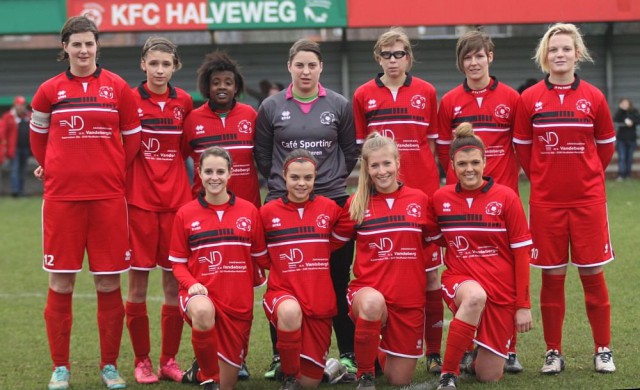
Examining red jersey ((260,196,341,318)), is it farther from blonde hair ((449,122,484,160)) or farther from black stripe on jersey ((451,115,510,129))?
black stripe on jersey ((451,115,510,129))

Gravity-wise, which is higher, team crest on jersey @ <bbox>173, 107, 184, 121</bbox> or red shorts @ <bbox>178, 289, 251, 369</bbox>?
team crest on jersey @ <bbox>173, 107, 184, 121</bbox>

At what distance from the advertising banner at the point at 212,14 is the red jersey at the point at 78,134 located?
12.6 m

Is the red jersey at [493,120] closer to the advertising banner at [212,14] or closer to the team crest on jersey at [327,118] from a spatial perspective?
the team crest on jersey at [327,118]

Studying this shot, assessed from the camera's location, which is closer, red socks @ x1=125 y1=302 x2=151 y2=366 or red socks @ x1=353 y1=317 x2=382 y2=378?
red socks @ x1=353 y1=317 x2=382 y2=378

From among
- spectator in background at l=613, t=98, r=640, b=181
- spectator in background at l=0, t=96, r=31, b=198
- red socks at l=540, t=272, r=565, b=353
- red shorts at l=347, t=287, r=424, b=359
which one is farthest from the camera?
spectator in background at l=0, t=96, r=31, b=198

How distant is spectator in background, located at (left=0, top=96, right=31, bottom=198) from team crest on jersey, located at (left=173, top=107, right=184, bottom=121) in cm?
1242

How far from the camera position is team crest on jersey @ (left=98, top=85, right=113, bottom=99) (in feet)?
19.0

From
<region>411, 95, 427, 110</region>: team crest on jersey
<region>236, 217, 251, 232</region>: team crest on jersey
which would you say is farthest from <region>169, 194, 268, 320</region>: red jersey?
<region>411, 95, 427, 110</region>: team crest on jersey

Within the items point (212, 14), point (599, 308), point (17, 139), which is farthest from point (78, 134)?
point (17, 139)

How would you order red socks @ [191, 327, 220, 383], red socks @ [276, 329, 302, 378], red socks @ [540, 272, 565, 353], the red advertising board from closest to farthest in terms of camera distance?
red socks @ [191, 327, 220, 383] → red socks @ [276, 329, 302, 378] → red socks @ [540, 272, 565, 353] → the red advertising board

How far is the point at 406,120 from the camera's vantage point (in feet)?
19.9

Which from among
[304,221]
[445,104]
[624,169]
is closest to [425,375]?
[304,221]

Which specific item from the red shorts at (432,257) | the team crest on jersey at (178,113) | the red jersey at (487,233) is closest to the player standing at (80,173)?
the team crest on jersey at (178,113)

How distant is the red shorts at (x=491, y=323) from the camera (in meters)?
5.68
